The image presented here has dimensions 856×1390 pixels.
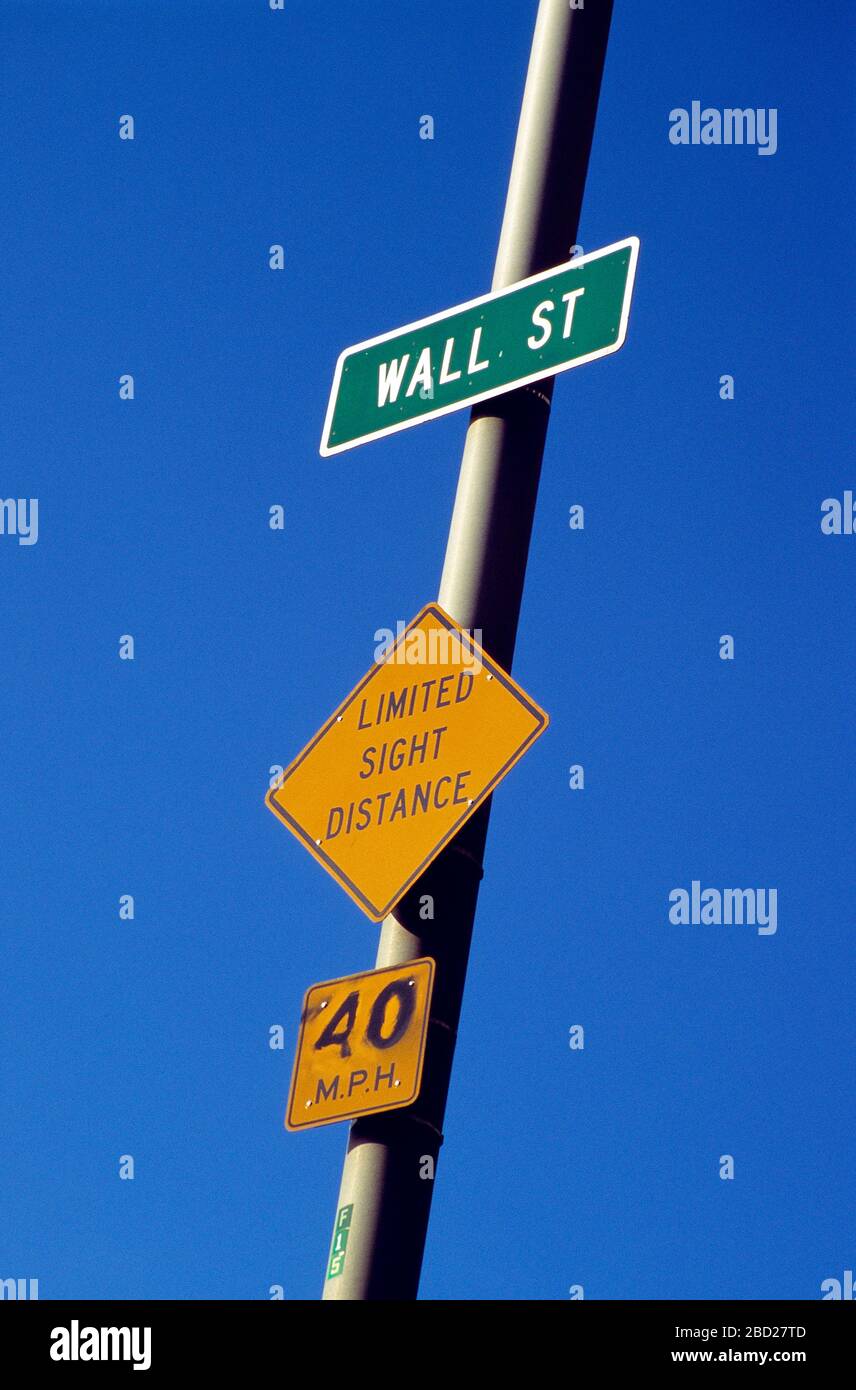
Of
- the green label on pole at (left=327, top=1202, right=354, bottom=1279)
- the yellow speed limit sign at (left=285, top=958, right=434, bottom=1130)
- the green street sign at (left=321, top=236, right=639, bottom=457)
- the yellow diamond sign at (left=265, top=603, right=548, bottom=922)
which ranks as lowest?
the green label on pole at (left=327, top=1202, right=354, bottom=1279)

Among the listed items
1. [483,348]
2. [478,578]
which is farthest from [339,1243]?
[483,348]

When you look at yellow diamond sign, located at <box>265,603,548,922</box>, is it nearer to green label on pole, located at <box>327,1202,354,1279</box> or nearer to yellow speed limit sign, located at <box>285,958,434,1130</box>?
yellow speed limit sign, located at <box>285,958,434,1130</box>

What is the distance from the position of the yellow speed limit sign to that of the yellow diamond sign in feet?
0.66

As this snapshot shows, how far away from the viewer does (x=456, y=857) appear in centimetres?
445

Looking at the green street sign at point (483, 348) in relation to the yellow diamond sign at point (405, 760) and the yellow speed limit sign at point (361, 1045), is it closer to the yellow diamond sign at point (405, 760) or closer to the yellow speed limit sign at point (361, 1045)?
the yellow diamond sign at point (405, 760)

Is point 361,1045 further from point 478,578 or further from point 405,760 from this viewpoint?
point 478,578

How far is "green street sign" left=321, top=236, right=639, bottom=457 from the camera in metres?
4.78

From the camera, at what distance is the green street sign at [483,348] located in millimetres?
4777

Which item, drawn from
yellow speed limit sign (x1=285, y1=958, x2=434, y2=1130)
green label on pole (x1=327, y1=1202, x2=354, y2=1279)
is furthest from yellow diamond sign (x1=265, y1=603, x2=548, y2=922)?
green label on pole (x1=327, y1=1202, x2=354, y2=1279)

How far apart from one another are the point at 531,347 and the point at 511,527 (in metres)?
0.52

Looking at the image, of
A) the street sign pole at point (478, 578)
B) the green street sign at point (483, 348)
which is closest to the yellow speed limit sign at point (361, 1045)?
the street sign pole at point (478, 578)
